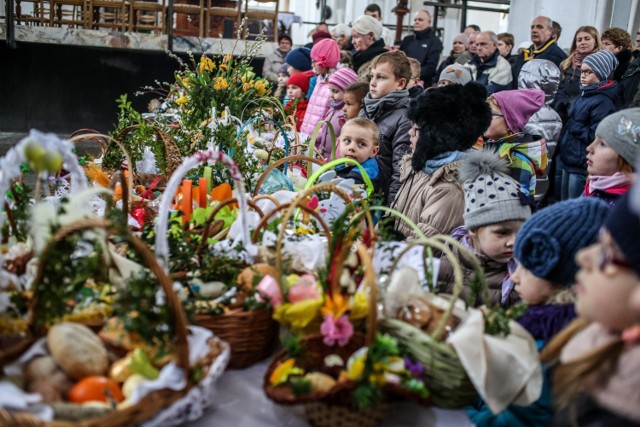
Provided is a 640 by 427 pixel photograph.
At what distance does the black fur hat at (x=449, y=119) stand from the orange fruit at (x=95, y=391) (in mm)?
1805

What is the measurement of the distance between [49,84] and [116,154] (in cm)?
676

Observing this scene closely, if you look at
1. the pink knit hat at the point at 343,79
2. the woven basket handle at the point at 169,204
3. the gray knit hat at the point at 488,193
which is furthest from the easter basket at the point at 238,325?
the pink knit hat at the point at 343,79

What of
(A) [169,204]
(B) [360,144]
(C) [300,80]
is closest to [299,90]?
(C) [300,80]

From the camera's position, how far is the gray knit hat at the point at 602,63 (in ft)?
14.5

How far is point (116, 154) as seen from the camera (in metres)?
3.10

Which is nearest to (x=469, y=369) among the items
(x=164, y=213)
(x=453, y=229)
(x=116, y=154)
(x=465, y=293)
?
(x=164, y=213)

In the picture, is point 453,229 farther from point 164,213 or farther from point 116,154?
point 116,154

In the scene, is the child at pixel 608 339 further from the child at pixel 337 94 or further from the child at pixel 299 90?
the child at pixel 299 90

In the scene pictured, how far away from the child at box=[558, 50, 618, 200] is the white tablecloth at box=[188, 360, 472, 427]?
11.7ft

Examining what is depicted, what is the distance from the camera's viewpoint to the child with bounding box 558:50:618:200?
4.43m

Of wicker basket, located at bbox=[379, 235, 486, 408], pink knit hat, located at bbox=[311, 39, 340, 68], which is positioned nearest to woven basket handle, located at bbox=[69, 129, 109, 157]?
wicker basket, located at bbox=[379, 235, 486, 408]

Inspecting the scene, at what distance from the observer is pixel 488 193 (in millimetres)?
2154

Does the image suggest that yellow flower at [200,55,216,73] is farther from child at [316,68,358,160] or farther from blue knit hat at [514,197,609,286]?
blue knit hat at [514,197,609,286]

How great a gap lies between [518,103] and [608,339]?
2700 millimetres
